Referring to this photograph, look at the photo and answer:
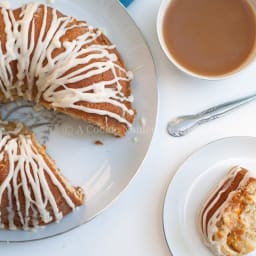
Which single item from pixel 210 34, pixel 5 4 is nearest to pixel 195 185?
pixel 210 34

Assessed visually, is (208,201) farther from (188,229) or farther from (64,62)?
(64,62)

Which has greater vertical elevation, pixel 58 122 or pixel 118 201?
pixel 58 122

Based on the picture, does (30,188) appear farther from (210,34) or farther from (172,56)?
(210,34)

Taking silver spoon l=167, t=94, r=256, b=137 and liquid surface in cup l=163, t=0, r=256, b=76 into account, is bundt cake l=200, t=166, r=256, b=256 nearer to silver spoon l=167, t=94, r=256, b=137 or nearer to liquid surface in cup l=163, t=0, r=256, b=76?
silver spoon l=167, t=94, r=256, b=137

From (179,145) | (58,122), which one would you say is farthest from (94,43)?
(179,145)

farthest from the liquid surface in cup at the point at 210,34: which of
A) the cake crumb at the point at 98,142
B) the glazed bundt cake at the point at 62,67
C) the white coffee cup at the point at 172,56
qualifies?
Answer: the cake crumb at the point at 98,142

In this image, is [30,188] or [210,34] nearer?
[30,188]
